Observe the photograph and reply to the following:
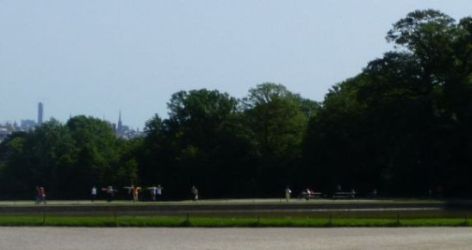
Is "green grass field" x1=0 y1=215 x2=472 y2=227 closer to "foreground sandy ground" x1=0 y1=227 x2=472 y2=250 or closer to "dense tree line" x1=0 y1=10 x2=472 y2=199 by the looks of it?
"foreground sandy ground" x1=0 y1=227 x2=472 y2=250

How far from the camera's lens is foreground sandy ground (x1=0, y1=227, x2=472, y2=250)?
30141 millimetres

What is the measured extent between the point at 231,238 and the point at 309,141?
51.1 metres

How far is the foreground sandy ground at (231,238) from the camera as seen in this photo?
3014 cm

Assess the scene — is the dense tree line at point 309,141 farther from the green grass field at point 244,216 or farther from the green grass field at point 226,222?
the green grass field at point 226,222

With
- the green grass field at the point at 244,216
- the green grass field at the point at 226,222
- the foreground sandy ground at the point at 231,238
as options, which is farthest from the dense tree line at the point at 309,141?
the foreground sandy ground at the point at 231,238

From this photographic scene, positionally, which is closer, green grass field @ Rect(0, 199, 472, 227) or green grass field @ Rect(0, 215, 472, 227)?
green grass field @ Rect(0, 215, 472, 227)

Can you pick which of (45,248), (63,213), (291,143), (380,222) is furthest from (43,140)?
(45,248)

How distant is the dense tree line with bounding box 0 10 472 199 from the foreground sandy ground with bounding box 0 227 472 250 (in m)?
31.8

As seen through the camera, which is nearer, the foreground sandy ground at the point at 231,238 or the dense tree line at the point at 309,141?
the foreground sandy ground at the point at 231,238

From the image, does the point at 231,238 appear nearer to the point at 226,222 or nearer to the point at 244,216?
the point at 226,222

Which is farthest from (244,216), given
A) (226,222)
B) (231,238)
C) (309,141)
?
(309,141)

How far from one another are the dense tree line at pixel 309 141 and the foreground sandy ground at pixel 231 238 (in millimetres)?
31784

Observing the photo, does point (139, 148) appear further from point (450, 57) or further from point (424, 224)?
point (424, 224)

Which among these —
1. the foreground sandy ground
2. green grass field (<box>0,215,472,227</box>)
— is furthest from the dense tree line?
the foreground sandy ground
